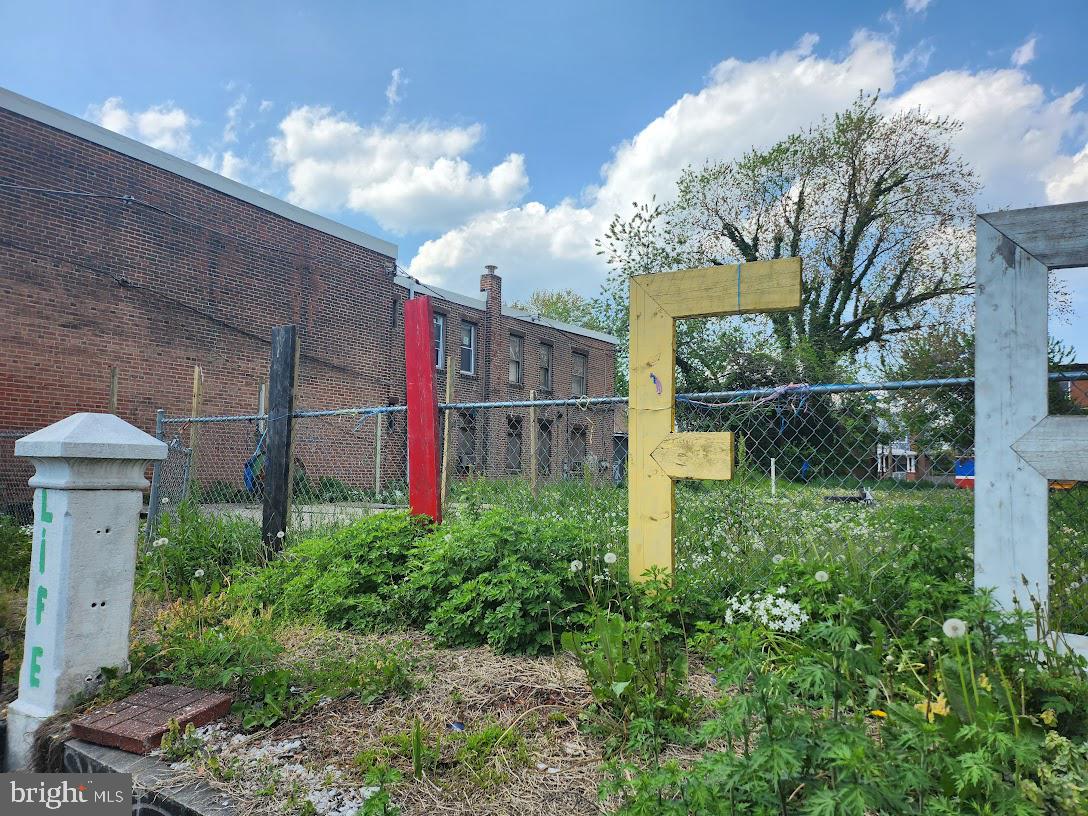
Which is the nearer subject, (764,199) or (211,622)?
(211,622)

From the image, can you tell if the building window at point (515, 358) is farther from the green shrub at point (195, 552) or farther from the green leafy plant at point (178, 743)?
the green leafy plant at point (178, 743)

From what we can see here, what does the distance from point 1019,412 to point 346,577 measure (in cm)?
381

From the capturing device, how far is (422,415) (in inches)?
204

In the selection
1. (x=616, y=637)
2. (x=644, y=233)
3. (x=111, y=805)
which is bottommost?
(x=111, y=805)

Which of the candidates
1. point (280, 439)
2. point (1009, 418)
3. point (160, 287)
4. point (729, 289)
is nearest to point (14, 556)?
point (280, 439)

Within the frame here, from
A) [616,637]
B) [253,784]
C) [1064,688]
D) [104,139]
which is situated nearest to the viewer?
[1064,688]

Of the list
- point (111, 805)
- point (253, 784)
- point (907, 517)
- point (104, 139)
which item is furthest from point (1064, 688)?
point (104, 139)

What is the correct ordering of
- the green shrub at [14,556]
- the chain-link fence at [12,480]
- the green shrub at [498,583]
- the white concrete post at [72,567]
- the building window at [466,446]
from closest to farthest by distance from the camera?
the white concrete post at [72,567]
the green shrub at [498,583]
the green shrub at [14,556]
the building window at [466,446]
the chain-link fence at [12,480]

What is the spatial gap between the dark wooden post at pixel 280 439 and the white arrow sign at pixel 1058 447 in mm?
5221

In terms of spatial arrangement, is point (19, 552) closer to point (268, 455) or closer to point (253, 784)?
point (268, 455)

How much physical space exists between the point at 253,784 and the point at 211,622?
2184 mm

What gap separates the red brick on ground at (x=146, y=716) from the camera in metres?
2.66

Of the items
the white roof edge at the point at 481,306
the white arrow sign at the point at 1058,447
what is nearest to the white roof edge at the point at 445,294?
the white roof edge at the point at 481,306

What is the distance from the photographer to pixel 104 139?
12.0m
